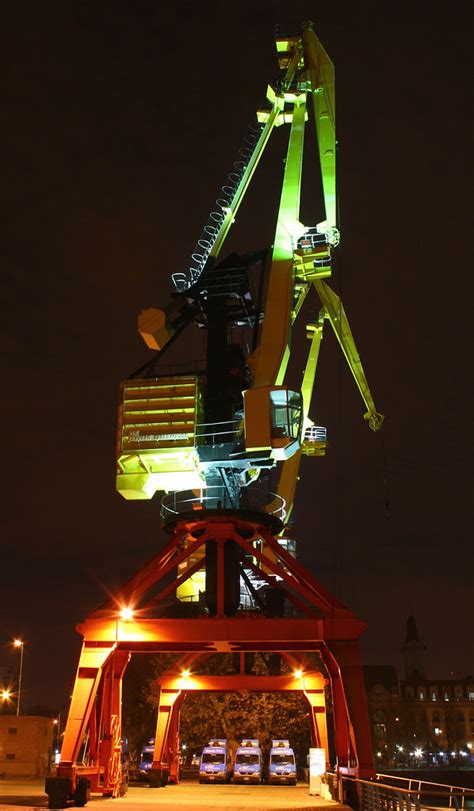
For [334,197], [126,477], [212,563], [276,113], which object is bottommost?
[212,563]

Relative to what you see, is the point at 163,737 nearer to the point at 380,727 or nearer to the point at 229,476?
the point at 229,476

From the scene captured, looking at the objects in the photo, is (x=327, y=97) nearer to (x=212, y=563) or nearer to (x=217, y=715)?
(x=212, y=563)

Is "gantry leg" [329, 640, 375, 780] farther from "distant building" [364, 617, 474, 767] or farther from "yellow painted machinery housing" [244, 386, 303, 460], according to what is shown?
"distant building" [364, 617, 474, 767]

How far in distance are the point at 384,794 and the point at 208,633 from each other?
6.64 m

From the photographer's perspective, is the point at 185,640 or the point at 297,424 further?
the point at 297,424

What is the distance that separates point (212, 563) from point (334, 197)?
1495 cm

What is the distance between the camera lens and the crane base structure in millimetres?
21750

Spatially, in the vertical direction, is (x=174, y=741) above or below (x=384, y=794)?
above

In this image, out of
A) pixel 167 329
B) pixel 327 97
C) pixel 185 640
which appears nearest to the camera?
pixel 185 640

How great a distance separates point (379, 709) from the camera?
112 metres

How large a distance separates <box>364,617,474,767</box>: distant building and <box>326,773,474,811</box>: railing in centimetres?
9261

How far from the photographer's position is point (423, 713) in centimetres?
15638

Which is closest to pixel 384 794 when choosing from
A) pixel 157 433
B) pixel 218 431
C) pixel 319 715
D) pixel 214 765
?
pixel 218 431

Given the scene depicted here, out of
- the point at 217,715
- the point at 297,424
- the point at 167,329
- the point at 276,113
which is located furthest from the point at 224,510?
the point at 217,715
